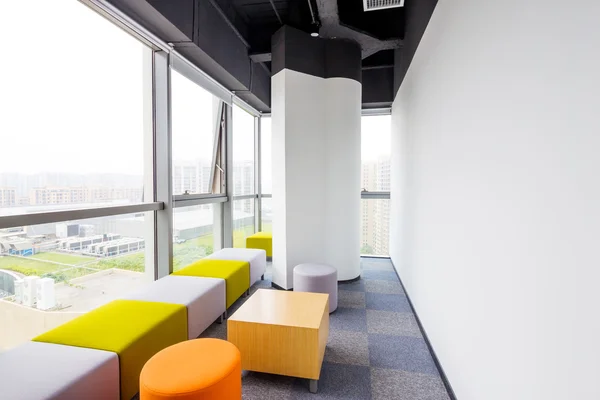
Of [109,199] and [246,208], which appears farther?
[246,208]

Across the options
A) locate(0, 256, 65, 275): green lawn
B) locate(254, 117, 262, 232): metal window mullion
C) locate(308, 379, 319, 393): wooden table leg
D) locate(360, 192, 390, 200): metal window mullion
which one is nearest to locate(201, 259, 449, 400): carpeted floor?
locate(308, 379, 319, 393): wooden table leg

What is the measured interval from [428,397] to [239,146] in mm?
4633

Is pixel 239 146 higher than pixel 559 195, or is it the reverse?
pixel 239 146

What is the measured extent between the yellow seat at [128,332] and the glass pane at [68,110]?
2.96 feet

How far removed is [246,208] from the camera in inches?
229

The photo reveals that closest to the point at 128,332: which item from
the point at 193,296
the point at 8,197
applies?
the point at 193,296

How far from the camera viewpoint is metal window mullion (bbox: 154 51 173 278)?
326 cm

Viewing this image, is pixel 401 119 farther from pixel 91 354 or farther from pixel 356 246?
pixel 91 354

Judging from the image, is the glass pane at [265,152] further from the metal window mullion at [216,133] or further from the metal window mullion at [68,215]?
the metal window mullion at [68,215]

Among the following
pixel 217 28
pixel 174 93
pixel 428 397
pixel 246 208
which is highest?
pixel 217 28

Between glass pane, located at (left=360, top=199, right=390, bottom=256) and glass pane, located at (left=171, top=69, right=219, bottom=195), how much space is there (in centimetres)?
300

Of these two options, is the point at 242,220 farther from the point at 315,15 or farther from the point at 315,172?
the point at 315,15

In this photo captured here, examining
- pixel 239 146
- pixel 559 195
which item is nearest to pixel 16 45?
pixel 559 195

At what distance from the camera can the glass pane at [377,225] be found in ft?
18.3
